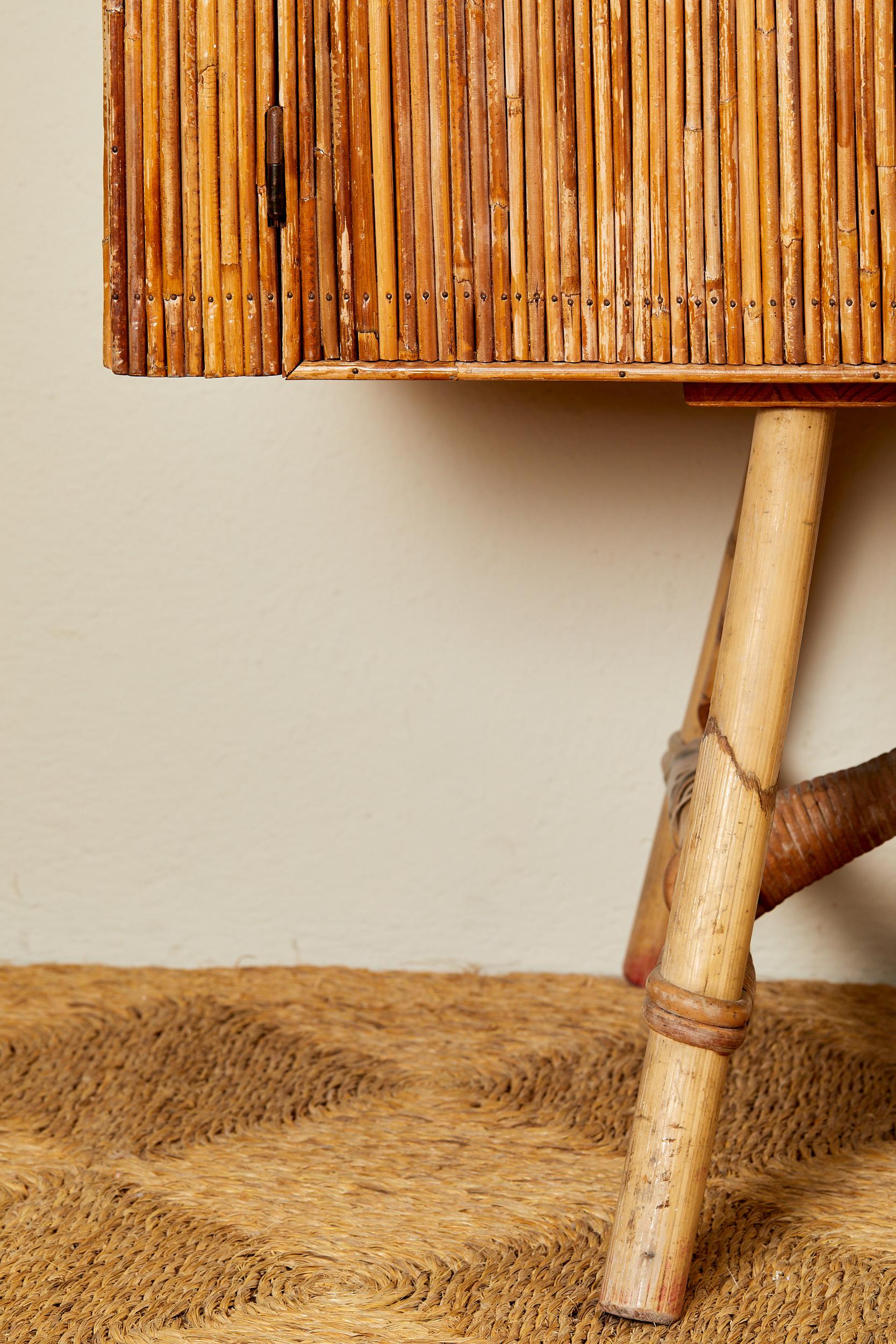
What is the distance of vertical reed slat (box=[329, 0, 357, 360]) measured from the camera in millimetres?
712

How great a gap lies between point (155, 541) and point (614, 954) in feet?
1.91

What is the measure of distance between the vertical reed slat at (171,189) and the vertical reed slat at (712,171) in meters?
0.29

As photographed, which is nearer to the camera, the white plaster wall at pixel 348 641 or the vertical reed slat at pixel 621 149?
the vertical reed slat at pixel 621 149

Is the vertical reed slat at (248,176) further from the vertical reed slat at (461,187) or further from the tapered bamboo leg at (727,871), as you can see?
the tapered bamboo leg at (727,871)

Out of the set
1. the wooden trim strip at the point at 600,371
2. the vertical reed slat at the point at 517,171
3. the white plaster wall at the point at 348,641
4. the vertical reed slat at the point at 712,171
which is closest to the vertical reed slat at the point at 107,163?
the wooden trim strip at the point at 600,371

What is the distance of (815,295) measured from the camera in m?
0.73

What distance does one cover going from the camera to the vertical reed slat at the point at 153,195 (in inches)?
27.9

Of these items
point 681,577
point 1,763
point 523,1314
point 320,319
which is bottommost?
point 523,1314

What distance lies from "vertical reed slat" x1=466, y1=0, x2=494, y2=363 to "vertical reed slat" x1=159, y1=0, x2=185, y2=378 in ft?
0.53

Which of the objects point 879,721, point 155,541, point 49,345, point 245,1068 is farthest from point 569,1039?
point 49,345

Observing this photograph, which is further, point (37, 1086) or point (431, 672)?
point (431, 672)

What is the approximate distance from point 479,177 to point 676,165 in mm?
110

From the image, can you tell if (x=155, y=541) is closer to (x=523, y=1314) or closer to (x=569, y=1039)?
(x=569, y=1039)

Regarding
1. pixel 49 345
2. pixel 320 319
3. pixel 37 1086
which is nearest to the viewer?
pixel 320 319
